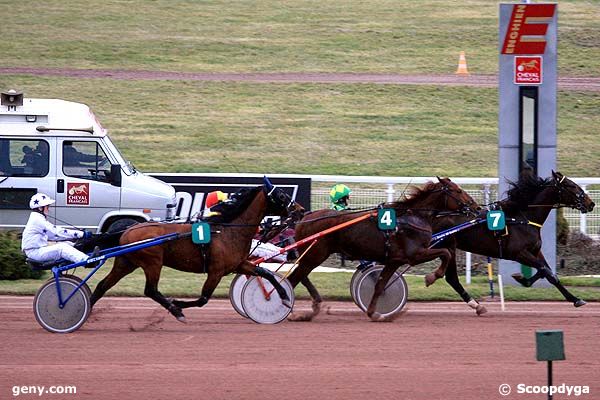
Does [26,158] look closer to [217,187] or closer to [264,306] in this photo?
[217,187]

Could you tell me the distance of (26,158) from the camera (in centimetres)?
1650

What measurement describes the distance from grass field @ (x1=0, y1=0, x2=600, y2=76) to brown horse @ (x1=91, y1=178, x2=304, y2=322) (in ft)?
69.1

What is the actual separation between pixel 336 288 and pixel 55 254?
4720 mm

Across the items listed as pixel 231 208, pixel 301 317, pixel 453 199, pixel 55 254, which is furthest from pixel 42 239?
pixel 453 199

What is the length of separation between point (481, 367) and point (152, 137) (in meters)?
17.7

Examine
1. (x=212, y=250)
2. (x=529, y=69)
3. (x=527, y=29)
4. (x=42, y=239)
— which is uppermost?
(x=527, y=29)

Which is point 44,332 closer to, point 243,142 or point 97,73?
point 243,142

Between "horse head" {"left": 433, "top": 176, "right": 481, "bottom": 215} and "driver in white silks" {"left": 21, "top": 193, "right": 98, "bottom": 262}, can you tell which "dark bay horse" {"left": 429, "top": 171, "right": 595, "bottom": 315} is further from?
"driver in white silks" {"left": 21, "top": 193, "right": 98, "bottom": 262}

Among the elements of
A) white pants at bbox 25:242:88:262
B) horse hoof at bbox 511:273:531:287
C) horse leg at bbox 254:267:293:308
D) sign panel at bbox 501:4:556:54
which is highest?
sign panel at bbox 501:4:556:54

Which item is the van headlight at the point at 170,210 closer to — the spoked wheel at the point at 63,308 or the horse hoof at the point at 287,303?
the horse hoof at the point at 287,303

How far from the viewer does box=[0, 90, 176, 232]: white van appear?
16422 mm

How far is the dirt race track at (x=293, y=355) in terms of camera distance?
31.6 ft

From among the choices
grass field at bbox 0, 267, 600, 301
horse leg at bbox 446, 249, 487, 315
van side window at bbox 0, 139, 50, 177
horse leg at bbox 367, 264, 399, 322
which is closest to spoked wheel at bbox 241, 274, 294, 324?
horse leg at bbox 367, 264, 399, 322

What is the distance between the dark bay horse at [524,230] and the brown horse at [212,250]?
2.35 metres
